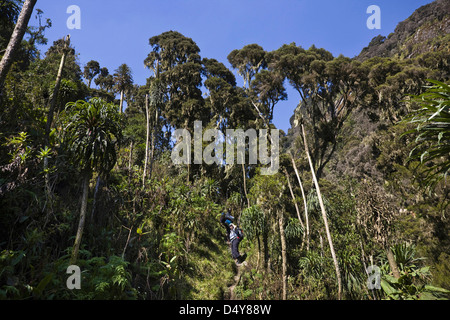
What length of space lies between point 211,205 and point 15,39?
39.5ft

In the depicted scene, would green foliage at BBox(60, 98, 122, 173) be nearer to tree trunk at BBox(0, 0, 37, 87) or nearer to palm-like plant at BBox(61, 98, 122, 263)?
palm-like plant at BBox(61, 98, 122, 263)

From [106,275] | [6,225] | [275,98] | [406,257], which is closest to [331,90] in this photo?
[275,98]

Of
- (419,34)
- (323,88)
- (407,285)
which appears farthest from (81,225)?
(419,34)

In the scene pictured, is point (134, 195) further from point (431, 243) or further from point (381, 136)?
point (381, 136)

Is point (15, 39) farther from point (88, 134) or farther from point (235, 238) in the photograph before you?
point (235, 238)

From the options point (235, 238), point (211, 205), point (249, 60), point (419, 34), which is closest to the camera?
point (235, 238)

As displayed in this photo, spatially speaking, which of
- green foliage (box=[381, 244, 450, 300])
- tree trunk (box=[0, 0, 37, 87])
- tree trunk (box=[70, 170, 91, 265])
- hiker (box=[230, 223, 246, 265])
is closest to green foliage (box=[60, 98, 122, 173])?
tree trunk (box=[70, 170, 91, 265])

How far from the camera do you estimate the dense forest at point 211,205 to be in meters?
6.00

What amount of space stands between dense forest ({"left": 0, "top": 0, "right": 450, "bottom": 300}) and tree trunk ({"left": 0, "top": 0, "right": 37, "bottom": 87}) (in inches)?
1.2

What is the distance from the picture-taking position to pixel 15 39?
6770 millimetres

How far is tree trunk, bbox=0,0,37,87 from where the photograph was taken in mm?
6412

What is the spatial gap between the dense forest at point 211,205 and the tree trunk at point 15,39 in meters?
0.03
